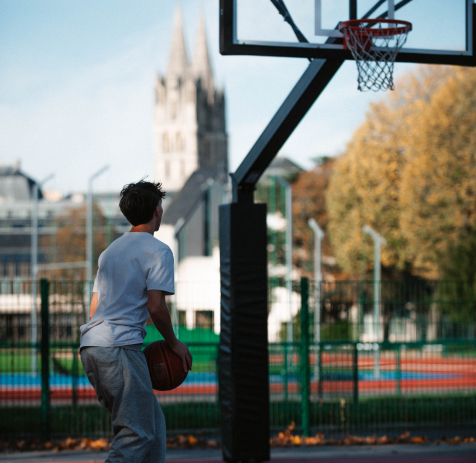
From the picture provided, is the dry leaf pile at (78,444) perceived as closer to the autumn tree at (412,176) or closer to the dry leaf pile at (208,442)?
the dry leaf pile at (208,442)

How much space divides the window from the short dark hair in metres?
5.46

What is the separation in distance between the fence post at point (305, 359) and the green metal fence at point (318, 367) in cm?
1

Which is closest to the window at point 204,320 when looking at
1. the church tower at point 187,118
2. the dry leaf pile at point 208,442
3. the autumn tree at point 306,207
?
the dry leaf pile at point 208,442

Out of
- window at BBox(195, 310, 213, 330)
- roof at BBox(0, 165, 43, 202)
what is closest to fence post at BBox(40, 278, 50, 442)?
window at BBox(195, 310, 213, 330)

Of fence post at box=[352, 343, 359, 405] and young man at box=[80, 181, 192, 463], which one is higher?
young man at box=[80, 181, 192, 463]

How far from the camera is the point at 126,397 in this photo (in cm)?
398

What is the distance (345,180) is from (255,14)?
3727 cm

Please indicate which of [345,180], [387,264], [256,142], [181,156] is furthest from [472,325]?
[181,156]

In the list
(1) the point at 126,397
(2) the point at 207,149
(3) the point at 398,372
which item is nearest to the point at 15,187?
(2) the point at 207,149

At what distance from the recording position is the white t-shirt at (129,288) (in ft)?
13.2

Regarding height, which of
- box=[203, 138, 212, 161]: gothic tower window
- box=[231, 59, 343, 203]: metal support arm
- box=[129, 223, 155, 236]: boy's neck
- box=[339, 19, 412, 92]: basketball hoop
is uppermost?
box=[203, 138, 212, 161]: gothic tower window

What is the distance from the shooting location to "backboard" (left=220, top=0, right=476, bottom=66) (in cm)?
599

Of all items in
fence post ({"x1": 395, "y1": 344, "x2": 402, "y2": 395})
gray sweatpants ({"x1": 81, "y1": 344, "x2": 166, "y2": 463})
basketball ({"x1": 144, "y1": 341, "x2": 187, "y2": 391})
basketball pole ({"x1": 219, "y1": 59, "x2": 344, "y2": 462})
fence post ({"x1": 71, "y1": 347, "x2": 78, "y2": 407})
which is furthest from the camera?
fence post ({"x1": 395, "y1": 344, "x2": 402, "y2": 395})

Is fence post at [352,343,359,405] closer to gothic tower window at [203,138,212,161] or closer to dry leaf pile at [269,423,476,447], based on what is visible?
dry leaf pile at [269,423,476,447]
